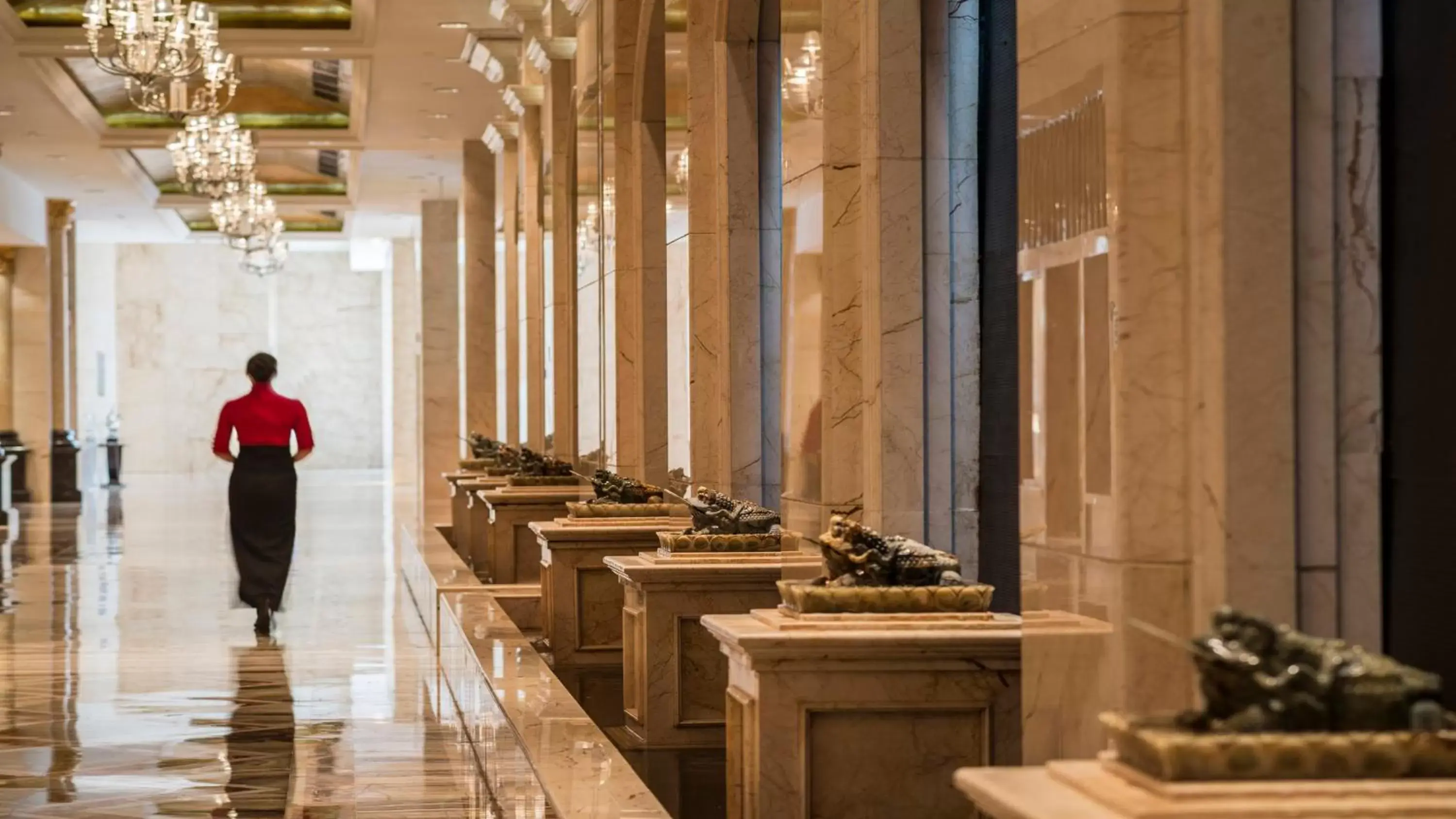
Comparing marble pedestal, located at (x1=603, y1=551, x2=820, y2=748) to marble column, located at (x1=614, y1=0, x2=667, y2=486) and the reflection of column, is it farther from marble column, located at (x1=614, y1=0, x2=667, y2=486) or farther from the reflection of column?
the reflection of column

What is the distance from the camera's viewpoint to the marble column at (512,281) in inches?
685

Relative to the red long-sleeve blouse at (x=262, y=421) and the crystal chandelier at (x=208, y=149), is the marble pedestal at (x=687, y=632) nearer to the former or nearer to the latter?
the red long-sleeve blouse at (x=262, y=421)

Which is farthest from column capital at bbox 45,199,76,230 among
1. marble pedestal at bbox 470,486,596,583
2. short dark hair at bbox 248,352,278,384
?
short dark hair at bbox 248,352,278,384

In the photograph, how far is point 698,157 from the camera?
29.3 feet

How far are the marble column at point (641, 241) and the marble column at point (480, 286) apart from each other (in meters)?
10.6

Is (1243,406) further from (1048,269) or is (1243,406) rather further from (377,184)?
(377,184)

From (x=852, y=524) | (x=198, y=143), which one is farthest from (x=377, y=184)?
(x=852, y=524)

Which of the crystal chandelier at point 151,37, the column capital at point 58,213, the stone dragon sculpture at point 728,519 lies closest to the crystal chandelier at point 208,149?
the crystal chandelier at point 151,37

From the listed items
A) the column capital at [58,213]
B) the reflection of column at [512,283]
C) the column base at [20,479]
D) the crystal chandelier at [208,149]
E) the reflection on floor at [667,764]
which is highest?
the column capital at [58,213]

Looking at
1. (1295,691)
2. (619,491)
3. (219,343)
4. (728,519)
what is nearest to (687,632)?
(728,519)

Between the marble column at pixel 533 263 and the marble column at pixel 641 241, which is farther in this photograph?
the marble column at pixel 533 263

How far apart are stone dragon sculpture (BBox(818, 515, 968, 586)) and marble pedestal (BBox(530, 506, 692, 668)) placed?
375 centimetres

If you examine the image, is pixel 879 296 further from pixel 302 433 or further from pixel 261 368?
pixel 261 368

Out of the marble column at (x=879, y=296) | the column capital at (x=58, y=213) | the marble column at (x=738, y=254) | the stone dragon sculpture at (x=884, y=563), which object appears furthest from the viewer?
the column capital at (x=58, y=213)
